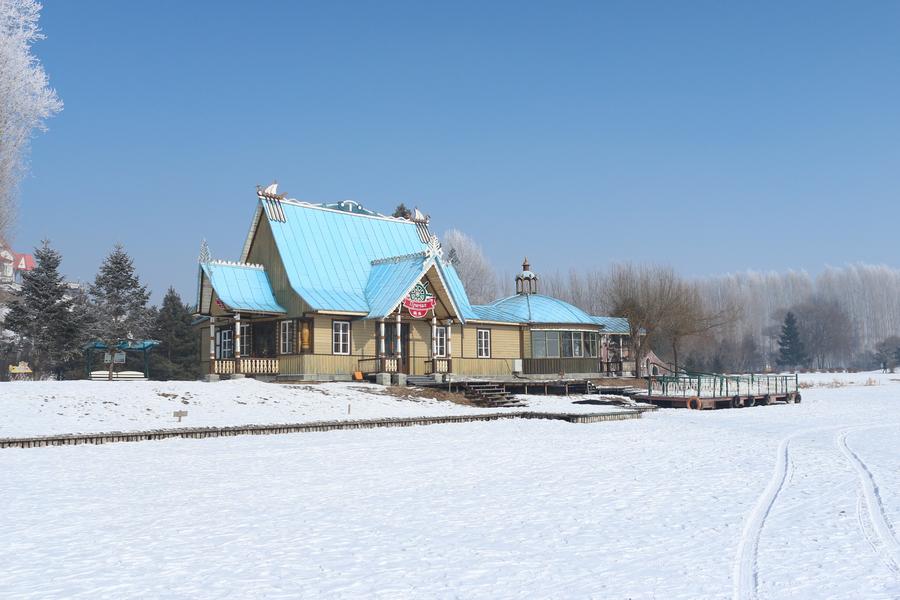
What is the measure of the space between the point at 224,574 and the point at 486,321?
99.3 feet

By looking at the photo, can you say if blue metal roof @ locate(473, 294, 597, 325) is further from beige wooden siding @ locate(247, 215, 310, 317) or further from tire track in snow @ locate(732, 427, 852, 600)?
tire track in snow @ locate(732, 427, 852, 600)

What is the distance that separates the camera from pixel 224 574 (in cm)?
693

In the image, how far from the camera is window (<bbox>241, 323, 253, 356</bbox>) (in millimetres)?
33375

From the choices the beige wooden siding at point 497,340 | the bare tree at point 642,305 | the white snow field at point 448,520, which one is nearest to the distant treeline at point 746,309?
the bare tree at point 642,305

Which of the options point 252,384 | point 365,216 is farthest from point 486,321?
point 252,384

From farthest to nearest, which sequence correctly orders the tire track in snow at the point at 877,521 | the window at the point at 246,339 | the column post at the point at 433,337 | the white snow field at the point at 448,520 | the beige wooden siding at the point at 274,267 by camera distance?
the column post at the point at 433,337
the window at the point at 246,339
the beige wooden siding at the point at 274,267
the tire track in snow at the point at 877,521
the white snow field at the point at 448,520

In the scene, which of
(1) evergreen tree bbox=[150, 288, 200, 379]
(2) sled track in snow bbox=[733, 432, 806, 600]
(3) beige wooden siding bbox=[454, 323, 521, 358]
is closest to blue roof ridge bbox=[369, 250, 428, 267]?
(3) beige wooden siding bbox=[454, 323, 521, 358]

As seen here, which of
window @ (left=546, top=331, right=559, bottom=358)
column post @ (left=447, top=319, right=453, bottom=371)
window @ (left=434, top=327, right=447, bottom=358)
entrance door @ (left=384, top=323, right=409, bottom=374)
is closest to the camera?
entrance door @ (left=384, top=323, right=409, bottom=374)

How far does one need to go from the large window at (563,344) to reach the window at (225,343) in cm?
1437

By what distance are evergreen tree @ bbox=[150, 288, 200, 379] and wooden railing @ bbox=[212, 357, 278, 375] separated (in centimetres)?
2417

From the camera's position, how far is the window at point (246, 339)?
33375 millimetres

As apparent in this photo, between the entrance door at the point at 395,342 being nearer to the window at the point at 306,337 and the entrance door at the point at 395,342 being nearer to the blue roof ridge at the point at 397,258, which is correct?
the blue roof ridge at the point at 397,258

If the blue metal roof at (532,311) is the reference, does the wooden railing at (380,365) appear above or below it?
below

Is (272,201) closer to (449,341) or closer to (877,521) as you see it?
(449,341)
